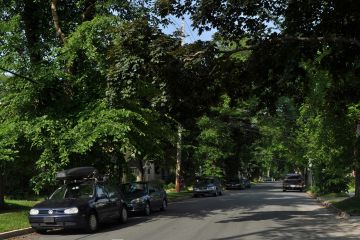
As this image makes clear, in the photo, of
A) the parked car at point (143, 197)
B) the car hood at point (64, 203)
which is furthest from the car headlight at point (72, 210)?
the parked car at point (143, 197)

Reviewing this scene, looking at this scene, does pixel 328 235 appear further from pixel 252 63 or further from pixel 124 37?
pixel 124 37

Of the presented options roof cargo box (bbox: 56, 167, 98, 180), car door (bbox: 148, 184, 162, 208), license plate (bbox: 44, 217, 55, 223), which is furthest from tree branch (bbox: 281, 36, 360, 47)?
car door (bbox: 148, 184, 162, 208)

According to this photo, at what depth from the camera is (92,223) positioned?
52.2 feet

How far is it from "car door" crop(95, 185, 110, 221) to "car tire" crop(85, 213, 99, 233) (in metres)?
0.26

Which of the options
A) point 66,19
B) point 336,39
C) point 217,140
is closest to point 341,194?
point 217,140

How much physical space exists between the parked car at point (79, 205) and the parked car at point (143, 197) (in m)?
2.68

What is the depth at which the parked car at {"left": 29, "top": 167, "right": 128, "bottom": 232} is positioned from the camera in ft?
50.3

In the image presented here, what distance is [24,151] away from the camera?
21.3 meters

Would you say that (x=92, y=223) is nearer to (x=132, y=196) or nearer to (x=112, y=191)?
(x=112, y=191)

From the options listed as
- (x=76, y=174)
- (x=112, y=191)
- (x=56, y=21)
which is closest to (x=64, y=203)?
(x=76, y=174)

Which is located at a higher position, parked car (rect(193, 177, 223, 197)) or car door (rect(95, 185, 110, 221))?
parked car (rect(193, 177, 223, 197))

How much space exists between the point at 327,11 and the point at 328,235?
6220 millimetres

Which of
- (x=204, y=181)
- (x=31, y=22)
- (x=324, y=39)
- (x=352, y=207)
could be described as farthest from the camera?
(x=204, y=181)

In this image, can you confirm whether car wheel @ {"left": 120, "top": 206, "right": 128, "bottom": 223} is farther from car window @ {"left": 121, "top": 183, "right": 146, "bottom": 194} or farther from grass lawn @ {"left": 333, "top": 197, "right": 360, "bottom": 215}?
grass lawn @ {"left": 333, "top": 197, "right": 360, "bottom": 215}
